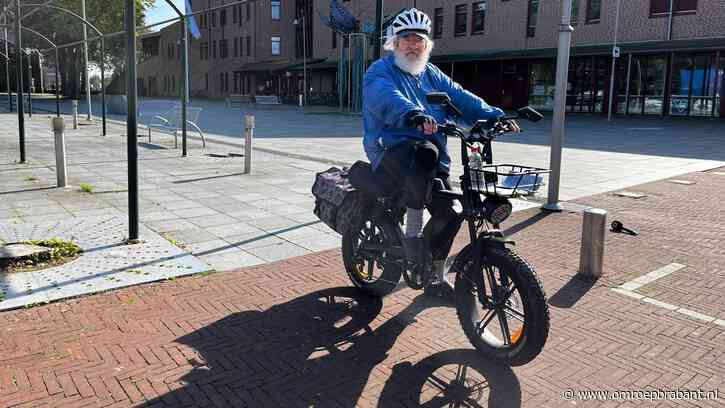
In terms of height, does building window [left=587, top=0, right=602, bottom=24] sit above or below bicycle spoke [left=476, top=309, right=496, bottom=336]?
above

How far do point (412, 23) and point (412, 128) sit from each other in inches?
25.8

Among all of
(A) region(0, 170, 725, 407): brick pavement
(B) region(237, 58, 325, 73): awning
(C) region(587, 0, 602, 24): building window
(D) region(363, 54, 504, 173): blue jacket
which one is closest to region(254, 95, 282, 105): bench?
(B) region(237, 58, 325, 73): awning

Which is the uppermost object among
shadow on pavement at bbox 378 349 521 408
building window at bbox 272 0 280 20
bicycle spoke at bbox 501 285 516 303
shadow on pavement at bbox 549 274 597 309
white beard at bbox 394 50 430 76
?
building window at bbox 272 0 280 20

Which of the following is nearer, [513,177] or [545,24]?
[513,177]

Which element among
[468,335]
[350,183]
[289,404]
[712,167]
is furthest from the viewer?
[712,167]

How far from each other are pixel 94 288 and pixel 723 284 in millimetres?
4786

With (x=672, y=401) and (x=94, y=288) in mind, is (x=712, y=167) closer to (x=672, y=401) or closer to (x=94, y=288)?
(x=672, y=401)

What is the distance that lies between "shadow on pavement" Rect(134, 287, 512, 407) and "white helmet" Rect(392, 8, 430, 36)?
1.83 metres

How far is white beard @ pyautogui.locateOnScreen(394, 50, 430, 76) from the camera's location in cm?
380

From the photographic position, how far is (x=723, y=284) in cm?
491

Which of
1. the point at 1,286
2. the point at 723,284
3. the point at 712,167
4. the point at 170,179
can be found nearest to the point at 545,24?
the point at 712,167

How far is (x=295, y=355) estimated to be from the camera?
3506mm

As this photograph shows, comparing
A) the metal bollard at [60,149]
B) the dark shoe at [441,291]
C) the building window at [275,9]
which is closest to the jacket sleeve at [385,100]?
the dark shoe at [441,291]

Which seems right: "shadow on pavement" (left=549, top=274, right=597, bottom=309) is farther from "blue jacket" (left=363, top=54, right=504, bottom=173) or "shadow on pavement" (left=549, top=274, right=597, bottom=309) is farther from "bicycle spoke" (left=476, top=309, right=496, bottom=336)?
"blue jacket" (left=363, top=54, right=504, bottom=173)
